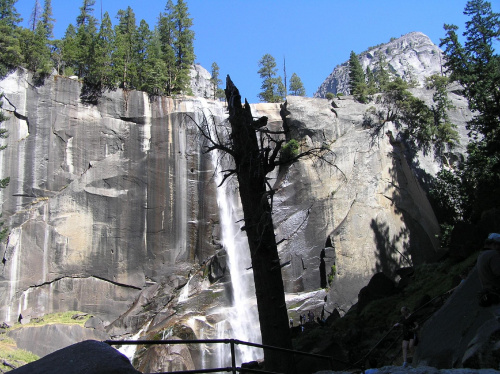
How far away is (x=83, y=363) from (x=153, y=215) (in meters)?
29.1

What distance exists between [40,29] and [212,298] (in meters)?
26.4

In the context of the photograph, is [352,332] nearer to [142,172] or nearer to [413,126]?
[142,172]

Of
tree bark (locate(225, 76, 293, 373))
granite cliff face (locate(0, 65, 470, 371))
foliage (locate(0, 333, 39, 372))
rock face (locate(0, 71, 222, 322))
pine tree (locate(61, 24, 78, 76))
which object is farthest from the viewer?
pine tree (locate(61, 24, 78, 76))

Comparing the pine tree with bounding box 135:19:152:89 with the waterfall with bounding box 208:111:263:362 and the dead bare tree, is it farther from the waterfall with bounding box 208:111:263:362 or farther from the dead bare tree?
the dead bare tree

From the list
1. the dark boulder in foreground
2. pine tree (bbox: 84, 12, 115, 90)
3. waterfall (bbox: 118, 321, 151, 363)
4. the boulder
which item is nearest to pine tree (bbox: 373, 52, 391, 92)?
pine tree (bbox: 84, 12, 115, 90)

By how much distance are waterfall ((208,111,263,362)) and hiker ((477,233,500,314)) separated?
17601 mm

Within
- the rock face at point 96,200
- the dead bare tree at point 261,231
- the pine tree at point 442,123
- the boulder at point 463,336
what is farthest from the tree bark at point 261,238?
the pine tree at point 442,123

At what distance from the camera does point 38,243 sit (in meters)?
29.9

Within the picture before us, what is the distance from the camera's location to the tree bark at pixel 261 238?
622 cm

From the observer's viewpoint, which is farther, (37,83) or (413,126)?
(413,126)

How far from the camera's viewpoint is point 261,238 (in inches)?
249

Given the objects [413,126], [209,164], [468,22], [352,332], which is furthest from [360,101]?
[352,332]

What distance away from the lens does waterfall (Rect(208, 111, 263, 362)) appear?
83.9 feet

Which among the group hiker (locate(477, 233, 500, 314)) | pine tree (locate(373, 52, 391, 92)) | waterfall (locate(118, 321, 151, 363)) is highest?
pine tree (locate(373, 52, 391, 92))
